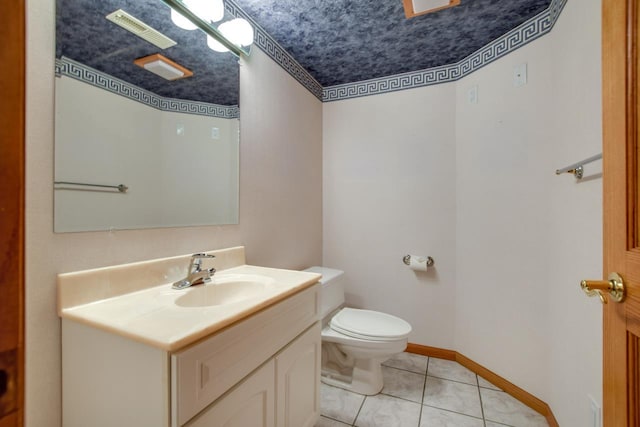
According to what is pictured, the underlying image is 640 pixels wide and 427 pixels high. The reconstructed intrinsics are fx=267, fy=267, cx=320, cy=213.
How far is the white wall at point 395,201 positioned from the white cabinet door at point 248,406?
148 centimetres

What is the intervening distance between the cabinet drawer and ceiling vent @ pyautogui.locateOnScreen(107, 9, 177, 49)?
1.12 metres

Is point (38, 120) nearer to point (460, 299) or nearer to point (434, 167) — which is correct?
point (434, 167)

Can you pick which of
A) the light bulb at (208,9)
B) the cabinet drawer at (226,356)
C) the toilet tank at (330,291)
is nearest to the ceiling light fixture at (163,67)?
the light bulb at (208,9)

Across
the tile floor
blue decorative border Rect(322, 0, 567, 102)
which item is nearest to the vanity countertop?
the tile floor

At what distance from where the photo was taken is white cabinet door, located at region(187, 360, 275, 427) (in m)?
0.71

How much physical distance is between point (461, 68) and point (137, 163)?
2140mm

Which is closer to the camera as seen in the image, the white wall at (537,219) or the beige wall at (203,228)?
the beige wall at (203,228)

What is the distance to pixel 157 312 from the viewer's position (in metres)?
0.77

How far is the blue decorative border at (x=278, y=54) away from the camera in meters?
1.46

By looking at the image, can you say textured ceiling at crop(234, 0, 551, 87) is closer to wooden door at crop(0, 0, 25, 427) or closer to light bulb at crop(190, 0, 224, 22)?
light bulb at crop(190, 0, 224, 22)

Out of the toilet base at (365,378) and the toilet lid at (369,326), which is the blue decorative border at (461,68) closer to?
the toilet lid at (369,326)

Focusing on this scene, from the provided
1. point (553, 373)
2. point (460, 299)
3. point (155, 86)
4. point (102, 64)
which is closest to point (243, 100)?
point (155, 86)

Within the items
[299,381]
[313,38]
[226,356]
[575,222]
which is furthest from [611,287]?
[313,38]

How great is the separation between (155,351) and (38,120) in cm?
74
